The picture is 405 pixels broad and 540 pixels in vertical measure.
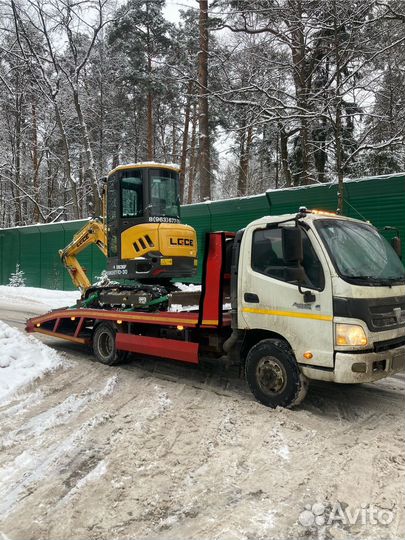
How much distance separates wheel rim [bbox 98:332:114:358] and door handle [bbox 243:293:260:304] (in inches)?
126

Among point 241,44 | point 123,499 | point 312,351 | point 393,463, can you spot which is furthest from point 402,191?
point 123,499

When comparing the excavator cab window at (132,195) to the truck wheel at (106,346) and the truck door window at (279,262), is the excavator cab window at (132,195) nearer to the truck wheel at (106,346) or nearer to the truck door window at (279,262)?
the truck wheel at (106,346)

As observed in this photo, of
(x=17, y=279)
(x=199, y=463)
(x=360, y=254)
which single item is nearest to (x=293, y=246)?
(x=360, y=254)

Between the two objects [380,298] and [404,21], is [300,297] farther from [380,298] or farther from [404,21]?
[404,21]

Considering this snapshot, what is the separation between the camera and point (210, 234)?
6113 millimetres

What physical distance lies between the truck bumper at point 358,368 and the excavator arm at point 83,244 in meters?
5.99

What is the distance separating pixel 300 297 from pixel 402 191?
8.12m

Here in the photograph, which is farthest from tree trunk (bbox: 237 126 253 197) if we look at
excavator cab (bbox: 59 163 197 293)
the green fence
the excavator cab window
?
the excavator cab window

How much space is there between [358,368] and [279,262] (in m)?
1.48

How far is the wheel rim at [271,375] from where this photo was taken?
5273mm

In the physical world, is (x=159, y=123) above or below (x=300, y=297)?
above

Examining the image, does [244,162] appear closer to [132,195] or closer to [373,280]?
[132,195]

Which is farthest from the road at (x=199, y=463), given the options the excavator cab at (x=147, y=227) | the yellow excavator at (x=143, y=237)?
the excavator cab at (x=147, y=227)

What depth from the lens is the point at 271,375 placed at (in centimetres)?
538
